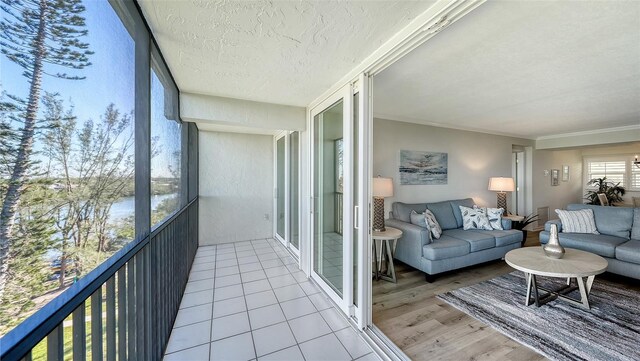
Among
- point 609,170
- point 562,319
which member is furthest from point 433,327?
point 609,170

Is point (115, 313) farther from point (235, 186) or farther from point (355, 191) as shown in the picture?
point (235, 186)

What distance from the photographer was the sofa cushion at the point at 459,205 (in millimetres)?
3847

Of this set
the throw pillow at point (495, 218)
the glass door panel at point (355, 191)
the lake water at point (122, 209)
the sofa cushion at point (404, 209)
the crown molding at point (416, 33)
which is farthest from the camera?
the throw pillow at point (495, 218)

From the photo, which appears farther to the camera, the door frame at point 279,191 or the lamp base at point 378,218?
the door frame at point 279,191

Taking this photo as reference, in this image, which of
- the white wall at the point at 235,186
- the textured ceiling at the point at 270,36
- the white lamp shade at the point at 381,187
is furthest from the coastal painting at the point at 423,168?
the white wall at the point at 235,186

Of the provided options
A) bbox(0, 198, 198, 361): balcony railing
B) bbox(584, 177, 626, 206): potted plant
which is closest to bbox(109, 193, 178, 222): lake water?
bbox(0, 198, 198, 361): balcony railing

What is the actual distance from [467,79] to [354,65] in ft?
3.96

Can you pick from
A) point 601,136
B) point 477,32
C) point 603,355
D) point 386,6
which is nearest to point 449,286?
point 603,355

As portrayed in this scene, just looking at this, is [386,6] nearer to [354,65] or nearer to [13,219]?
[354,65]

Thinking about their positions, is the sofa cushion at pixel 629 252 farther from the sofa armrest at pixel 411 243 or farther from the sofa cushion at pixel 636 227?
the sofa armrest at pixel 411 243

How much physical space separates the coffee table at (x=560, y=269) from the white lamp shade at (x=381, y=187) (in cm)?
145

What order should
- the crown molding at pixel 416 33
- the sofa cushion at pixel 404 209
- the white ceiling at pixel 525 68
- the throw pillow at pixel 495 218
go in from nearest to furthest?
1. the crown molding at pixel 416 33
2. the white ceiling at pixel 525 68
3. the sofa cushion at pixel 404 209
4. the throw pillow at pixel 495 218

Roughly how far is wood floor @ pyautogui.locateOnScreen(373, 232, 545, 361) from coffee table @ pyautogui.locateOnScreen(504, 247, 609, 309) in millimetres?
623

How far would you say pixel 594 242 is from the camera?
10.3 ft
